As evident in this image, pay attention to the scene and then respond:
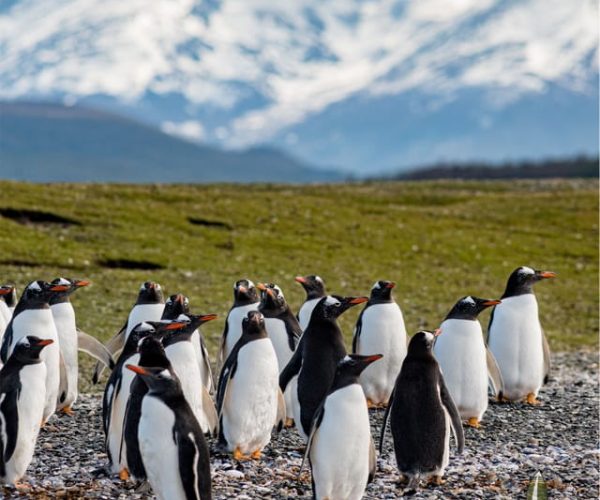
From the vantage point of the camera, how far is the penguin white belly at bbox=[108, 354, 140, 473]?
830 centimetres

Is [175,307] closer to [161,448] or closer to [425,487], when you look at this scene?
[161,448]

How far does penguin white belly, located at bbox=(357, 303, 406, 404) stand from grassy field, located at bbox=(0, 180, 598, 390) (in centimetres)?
576

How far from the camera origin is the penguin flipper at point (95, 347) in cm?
1095

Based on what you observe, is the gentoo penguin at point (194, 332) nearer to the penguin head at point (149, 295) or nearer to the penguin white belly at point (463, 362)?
the penguin head at point (149, 295)

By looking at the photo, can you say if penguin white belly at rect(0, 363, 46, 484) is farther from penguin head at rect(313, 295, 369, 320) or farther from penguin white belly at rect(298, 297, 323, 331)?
penguin white belly at rect(298, 297, 323, 331)

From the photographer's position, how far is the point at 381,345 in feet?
36.9

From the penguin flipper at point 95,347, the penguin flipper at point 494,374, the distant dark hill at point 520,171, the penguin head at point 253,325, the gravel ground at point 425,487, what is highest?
the distant dark hill at point 520,171

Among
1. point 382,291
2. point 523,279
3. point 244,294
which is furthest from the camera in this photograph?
point 523,279

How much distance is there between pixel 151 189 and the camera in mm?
37250

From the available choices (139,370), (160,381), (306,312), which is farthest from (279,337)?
(139,370)

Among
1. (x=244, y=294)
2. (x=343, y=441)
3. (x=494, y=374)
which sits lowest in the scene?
(x=494, y=374)

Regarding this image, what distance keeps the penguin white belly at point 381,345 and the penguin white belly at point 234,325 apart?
1.32 metres

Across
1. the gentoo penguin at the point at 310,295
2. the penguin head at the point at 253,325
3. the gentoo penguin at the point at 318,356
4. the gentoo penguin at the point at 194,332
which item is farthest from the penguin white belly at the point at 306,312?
the penguin head at the point at 253,325

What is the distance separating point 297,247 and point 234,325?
676 inches
